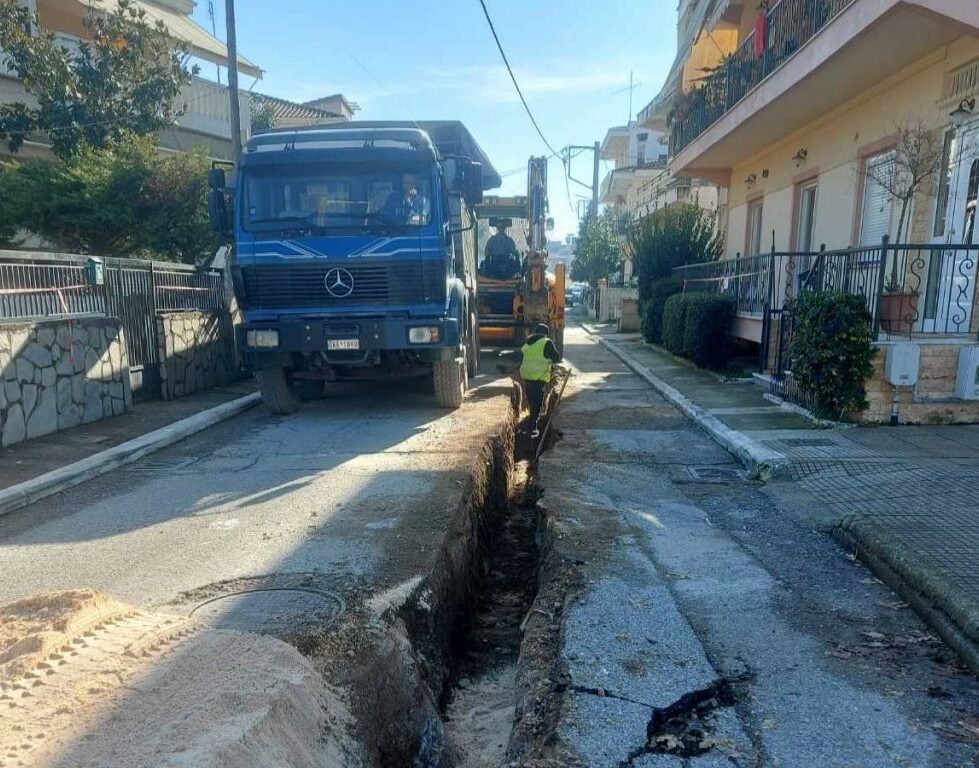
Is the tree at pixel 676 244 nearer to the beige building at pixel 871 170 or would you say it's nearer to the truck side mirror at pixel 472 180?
the beige building at pixel 871 170

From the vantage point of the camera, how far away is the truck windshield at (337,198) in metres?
7.89

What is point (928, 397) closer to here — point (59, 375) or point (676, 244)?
point (59, 375)

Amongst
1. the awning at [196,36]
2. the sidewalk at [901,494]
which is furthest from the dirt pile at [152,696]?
the awning at [196,36]

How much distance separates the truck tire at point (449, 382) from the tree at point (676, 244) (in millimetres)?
11150

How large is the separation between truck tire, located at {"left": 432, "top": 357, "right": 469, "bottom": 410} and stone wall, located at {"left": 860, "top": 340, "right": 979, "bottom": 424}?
15.2 feet

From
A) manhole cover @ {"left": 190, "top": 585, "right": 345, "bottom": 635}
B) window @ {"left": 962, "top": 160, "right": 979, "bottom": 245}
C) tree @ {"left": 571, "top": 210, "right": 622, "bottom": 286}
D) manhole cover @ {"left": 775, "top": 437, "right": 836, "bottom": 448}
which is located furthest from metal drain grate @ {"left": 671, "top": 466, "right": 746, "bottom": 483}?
tree @ {"left": 571, "top": 210, "right": 622, "bottom": 286}

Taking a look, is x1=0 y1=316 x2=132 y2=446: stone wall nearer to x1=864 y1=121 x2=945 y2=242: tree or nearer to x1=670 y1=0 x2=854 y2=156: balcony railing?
x1=864 y1=121 x2=945 y2=242: tree

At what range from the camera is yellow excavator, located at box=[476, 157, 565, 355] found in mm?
13124

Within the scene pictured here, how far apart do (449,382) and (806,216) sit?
823 centimetres

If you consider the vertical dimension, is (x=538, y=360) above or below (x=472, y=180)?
below

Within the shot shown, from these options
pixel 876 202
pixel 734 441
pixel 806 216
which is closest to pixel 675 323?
pixel 806 216

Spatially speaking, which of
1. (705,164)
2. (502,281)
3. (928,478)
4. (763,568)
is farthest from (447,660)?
(705,164)

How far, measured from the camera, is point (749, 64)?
12789mm

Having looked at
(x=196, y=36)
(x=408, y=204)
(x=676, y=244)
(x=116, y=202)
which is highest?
(x=196, y=36)
